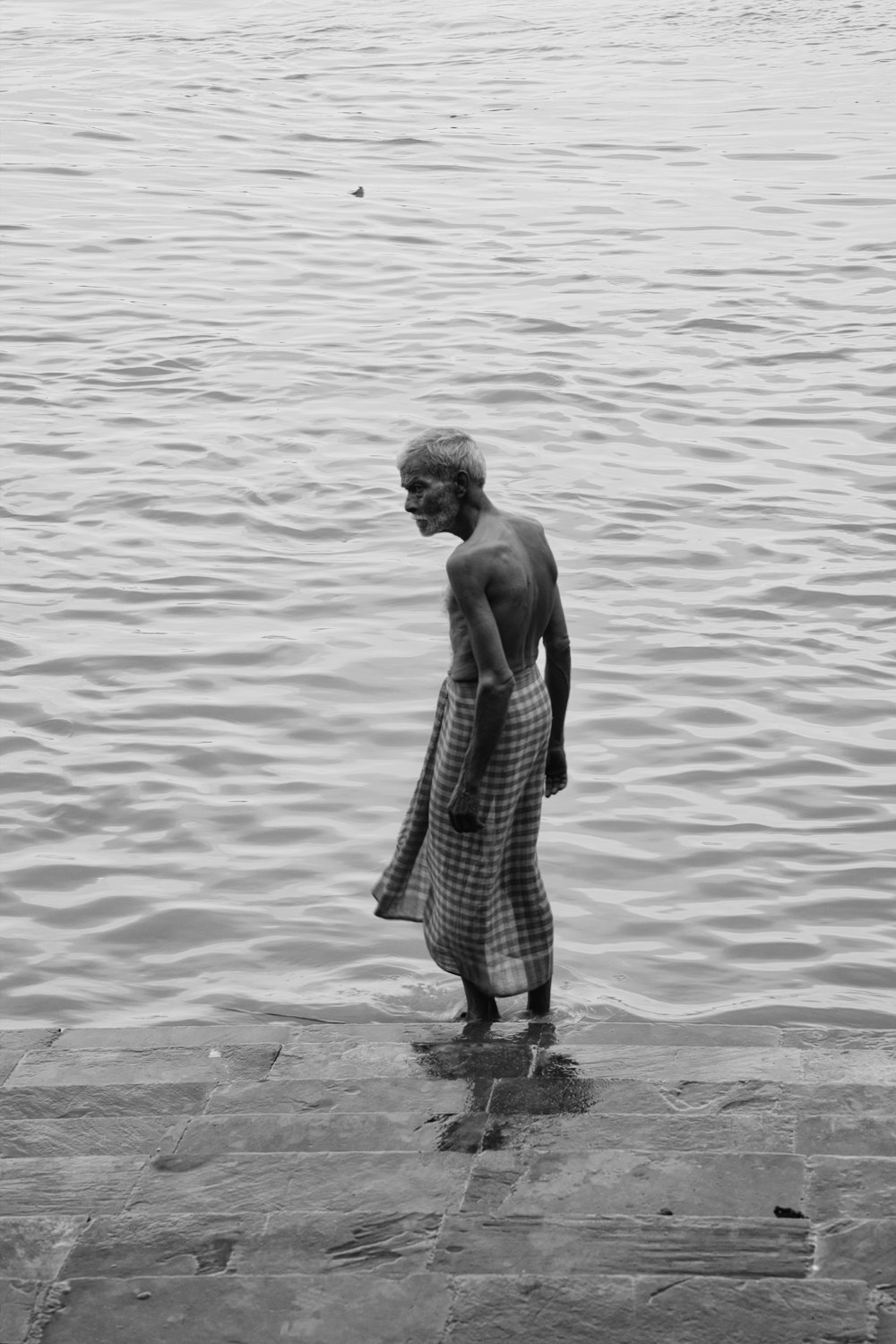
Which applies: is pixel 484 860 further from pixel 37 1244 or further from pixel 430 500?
pixel 37 1244

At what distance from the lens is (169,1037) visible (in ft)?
17.9

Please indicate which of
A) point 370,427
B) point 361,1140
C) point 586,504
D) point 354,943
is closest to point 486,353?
point 370,427

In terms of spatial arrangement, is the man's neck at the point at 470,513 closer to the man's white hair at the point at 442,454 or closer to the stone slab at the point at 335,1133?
the man's white hair at the point at 442,454

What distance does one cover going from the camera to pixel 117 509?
12.3 m

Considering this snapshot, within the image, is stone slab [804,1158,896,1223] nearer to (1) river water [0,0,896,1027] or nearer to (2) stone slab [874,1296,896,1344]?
(2) stone slab [874,1296,896,1344]

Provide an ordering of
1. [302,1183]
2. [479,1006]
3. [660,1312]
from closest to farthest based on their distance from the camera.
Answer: [660,1312]
[302,1183]
[479,1006]

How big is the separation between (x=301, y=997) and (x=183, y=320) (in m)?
11.0

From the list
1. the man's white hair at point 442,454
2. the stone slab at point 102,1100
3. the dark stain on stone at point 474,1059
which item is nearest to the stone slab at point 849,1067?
the dark stain on stone at point 474,1059

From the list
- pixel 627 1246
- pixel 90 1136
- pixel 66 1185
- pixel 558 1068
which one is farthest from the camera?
pixel 558 1068

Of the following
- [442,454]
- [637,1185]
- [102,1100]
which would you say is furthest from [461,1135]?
[442,454]

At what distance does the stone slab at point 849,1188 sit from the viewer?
12.3 ft

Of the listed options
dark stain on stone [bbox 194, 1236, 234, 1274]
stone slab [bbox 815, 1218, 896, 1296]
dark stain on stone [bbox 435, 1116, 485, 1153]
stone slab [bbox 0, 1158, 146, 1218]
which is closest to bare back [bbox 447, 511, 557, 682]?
dark stain on stone [bbox 435, 1116, 485, 1153]

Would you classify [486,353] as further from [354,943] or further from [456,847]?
[456,847]

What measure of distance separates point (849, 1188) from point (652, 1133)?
2.11 feet
